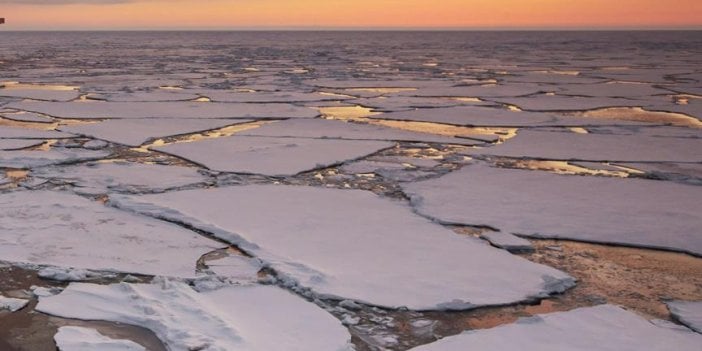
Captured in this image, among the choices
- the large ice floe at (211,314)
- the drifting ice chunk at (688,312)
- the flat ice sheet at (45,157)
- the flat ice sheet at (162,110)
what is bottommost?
the drifting ice chunk at (688,312)

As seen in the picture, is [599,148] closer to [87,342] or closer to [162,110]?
[87,342]

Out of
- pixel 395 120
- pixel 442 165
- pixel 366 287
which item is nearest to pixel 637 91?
pixel 395 120

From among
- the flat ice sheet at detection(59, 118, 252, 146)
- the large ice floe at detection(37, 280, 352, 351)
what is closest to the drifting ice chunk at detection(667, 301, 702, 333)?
the large ice floe at detection(37, 280, 352, 351)

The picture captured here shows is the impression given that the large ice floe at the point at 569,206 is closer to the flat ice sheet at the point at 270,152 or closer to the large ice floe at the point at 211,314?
the flat ice sheet at the point at 270,152

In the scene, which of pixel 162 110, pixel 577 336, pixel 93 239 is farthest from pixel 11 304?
pixel 162 110

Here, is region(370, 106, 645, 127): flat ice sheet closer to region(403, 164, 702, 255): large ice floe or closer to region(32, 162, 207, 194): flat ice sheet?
region(403, 164, 702, 255): large ice floe

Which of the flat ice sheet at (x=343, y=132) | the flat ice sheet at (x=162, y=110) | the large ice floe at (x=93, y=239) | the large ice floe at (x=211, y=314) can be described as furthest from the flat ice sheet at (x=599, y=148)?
the large ice floe at (x=211, y=314)
